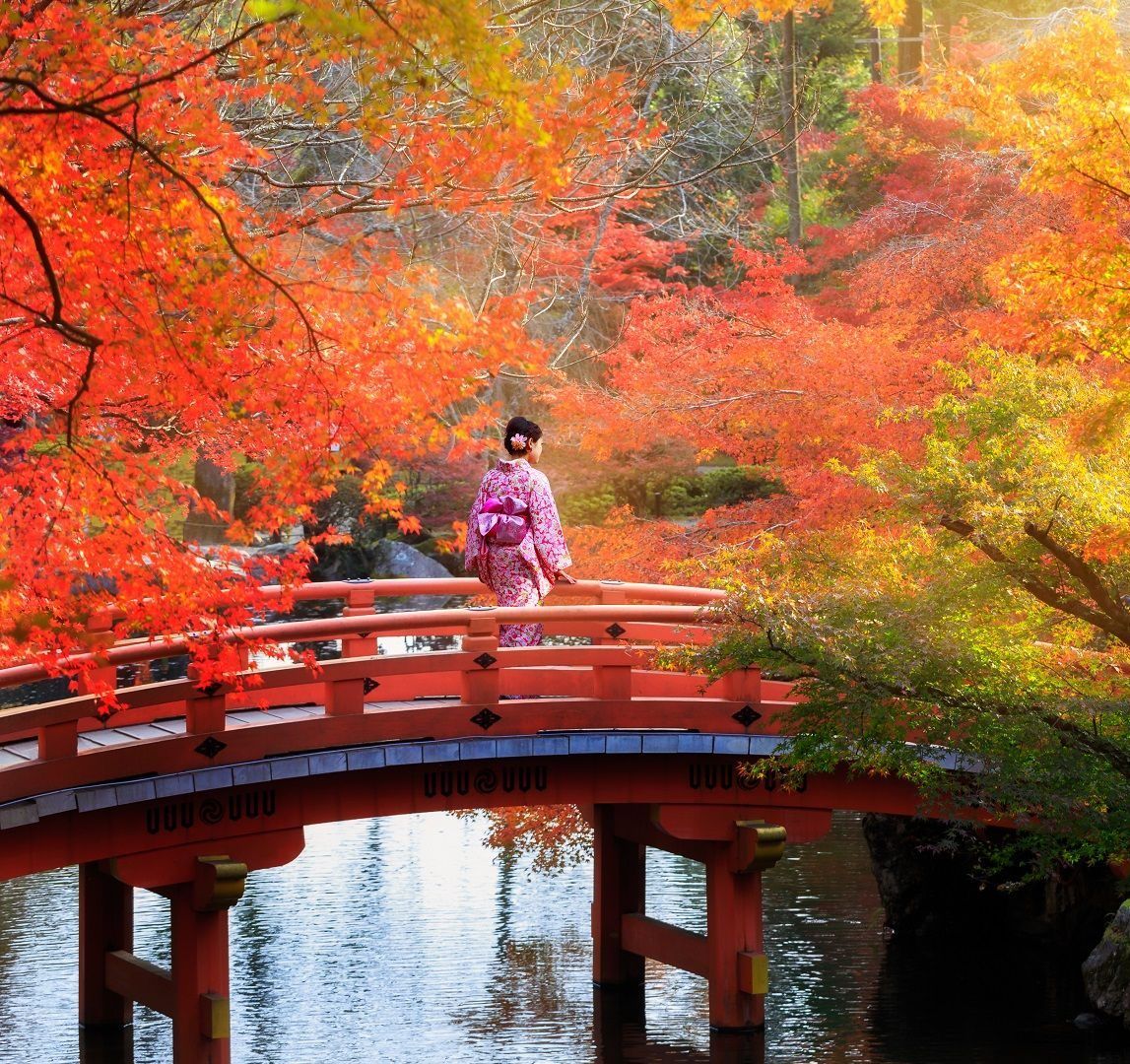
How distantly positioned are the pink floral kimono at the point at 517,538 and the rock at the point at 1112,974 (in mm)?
4182

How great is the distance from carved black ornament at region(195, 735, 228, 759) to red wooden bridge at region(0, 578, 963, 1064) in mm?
12

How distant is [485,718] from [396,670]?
78cm

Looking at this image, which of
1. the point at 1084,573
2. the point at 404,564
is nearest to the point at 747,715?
the point at 1084,573

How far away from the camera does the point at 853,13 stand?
28359 millimetres

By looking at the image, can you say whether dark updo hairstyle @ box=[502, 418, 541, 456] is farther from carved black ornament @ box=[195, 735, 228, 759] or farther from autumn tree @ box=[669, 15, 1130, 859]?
carved black ornament @ box=[195, 735, 228, 759]

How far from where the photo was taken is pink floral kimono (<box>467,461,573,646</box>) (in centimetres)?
986

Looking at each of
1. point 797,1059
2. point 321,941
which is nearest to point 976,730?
point 797,1059

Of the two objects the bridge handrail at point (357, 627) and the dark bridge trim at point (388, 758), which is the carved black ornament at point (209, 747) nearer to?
the dark bridge trim at point (388, 758)

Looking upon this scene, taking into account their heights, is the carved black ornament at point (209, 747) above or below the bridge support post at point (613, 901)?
above

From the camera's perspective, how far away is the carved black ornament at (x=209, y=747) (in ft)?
28.8

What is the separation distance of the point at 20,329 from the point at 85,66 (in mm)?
1715

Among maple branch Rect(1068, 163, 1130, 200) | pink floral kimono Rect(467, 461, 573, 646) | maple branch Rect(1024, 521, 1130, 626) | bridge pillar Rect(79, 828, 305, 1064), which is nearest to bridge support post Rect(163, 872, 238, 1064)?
bridge pillar Rect(79, 828, 305, 1064)

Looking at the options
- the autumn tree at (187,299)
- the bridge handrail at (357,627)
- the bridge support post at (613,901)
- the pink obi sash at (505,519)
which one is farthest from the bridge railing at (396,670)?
the bridge support post at (613,901)

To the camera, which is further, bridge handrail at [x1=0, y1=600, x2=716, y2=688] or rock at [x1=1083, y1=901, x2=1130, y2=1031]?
rock at [x1=1083, y1=901, x2=1130, y2=1031]
